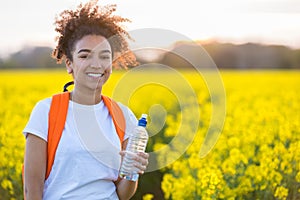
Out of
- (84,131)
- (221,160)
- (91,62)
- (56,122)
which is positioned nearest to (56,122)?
(56,122)

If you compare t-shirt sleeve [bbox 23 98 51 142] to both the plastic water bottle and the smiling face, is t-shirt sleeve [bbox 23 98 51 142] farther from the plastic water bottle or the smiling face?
the plastic water bottle

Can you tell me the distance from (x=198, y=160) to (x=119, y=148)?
5.71ft

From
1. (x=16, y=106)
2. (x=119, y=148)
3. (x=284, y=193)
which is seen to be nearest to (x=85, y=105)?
(x=119, y=148)

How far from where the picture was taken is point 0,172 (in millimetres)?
4918

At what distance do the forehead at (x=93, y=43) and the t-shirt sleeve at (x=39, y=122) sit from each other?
32cm

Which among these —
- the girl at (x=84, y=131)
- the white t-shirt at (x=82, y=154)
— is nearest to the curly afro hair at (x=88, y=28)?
the girl at (x=84, y=131)

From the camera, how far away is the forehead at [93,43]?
9.86 feet

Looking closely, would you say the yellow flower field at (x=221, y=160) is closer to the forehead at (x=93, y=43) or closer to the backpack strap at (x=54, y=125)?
the forehead at (x=93, y=43)

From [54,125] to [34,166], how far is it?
0.63 ft

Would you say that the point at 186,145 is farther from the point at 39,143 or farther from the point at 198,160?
the point at 39,143

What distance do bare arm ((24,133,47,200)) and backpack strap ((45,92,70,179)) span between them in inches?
0.8

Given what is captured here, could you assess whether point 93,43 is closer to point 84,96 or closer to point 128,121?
A: point 84,96

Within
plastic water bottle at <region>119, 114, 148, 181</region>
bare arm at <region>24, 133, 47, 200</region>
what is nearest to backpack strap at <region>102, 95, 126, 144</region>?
plastic water bottle at <region>119, 114, 148, 181</region>

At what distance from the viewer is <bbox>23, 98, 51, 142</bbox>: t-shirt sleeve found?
2.85 meters
